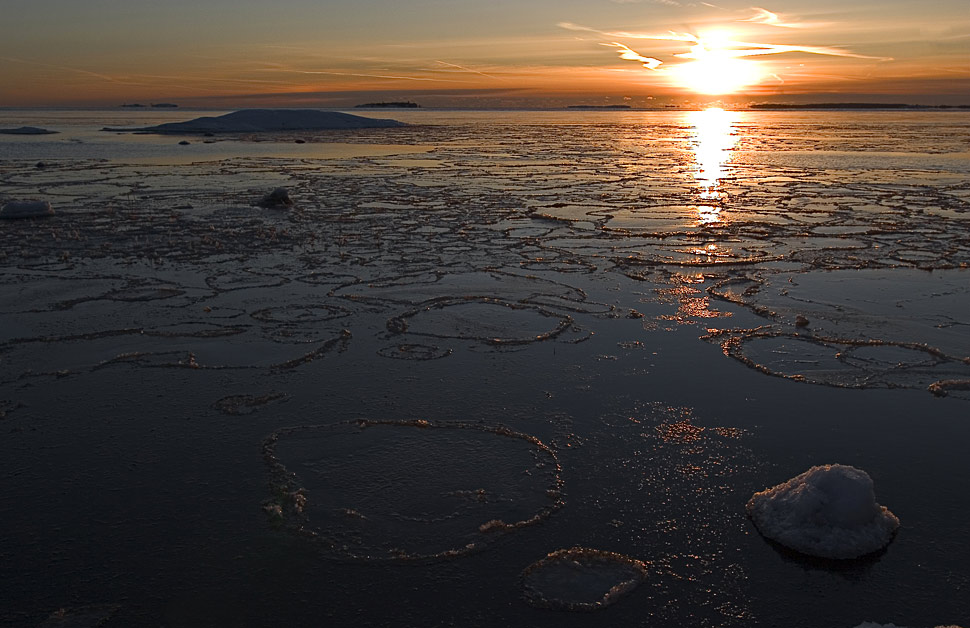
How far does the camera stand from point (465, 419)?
13.3ft

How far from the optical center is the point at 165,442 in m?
3.76

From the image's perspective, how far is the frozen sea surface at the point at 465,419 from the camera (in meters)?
2.69

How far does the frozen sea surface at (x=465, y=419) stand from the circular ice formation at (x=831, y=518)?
0.07m

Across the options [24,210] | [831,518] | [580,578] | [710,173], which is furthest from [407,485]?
[710,173]

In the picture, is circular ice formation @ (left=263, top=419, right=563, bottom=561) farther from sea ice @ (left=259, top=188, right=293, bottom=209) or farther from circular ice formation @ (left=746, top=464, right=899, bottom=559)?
sea ice @ (left=259, top=188, right=293, bottom=209)

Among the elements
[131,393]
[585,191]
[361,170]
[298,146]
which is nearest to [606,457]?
[131,393]

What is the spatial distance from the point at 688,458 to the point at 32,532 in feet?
9.20

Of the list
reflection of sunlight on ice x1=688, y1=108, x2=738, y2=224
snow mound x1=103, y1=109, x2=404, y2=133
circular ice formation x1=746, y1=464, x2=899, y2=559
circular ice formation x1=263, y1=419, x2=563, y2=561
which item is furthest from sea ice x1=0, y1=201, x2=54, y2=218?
snow mound x1=103, y1=109, x2=404, y2=133

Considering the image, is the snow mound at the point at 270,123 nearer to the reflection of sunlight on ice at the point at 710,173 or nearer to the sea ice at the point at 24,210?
the reflection of sunlight on ice at the point at 710,173

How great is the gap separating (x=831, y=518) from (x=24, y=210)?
11.1m

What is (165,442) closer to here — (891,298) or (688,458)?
(688,458)

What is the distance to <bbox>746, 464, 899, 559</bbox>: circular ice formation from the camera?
2.92m

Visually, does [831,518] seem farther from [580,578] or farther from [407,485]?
[407,485]

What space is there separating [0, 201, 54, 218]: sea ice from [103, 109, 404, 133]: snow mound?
33.9m
